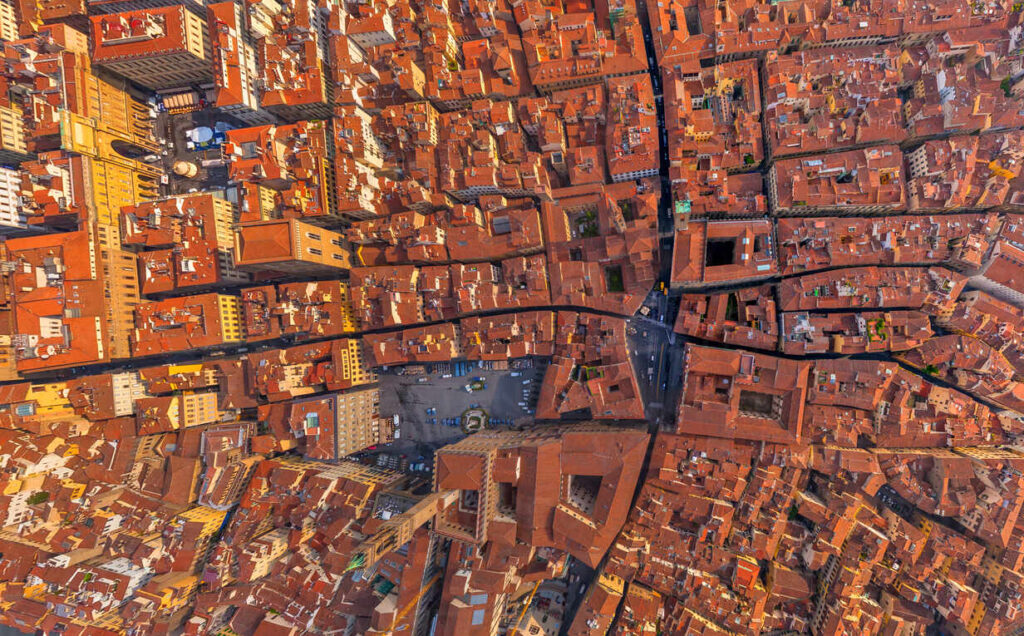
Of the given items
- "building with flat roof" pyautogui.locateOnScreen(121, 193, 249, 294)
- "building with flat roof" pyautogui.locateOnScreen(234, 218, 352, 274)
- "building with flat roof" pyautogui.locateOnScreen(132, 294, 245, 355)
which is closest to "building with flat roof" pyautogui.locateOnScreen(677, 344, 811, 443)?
"building with flat roof" pyautogui.locateOnScreen(234, 218, 352, 274)

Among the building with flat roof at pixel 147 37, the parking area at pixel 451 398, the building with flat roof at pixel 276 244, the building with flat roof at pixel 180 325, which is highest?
the building with flat roof at pixel 147 37

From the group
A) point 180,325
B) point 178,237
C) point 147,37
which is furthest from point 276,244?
point 147,37

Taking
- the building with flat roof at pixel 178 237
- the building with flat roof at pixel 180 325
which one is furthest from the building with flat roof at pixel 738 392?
the building with flat roof at pixel 178 237

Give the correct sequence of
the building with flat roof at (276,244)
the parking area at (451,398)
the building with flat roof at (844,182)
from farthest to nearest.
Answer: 1. the parking area at (451,398)
2. the building with flat roof at (276,244)
3. the building with flat roof at (844,182)

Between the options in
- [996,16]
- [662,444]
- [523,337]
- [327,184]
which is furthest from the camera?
[327,184]

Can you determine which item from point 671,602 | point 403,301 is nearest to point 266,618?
point 403,301

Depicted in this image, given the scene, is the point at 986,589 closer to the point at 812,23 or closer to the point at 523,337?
the point at 523,337

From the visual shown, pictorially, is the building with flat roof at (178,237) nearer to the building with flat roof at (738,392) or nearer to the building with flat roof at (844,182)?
the building with flat roof at (738,392)

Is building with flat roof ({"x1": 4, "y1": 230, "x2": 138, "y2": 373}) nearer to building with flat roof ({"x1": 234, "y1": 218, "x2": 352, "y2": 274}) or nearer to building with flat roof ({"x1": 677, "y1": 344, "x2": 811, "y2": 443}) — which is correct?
building with flat roof ({"x1": 234, "y1": 218, "x2": 352, "y2": 274})
